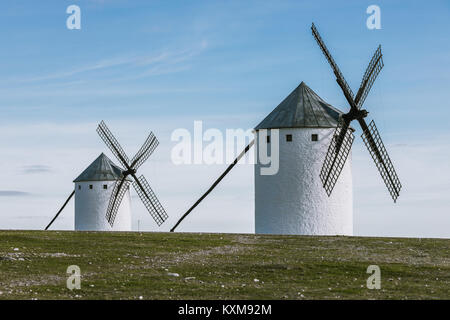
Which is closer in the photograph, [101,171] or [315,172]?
[315,172]

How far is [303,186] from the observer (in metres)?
35.3

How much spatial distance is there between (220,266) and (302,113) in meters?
15.7

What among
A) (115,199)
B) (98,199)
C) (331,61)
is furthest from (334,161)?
(98,199)

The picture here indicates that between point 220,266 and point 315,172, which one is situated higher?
point 315,172

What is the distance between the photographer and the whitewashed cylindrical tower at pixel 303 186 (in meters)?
35.3

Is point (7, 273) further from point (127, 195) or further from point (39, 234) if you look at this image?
point (127, 195)

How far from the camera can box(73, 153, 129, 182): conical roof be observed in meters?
55.1

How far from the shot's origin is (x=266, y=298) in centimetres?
1684

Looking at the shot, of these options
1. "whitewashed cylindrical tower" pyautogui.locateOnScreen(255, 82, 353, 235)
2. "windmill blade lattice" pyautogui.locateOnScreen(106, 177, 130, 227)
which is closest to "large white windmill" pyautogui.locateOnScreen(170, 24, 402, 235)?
"whitewashed cylindrical tower" pyautogui.locateOnScreen(255, 82, 353, 235)

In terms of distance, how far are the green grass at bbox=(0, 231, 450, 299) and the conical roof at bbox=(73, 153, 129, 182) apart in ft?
75.9

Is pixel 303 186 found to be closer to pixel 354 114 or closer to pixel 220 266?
pixel 354 114
